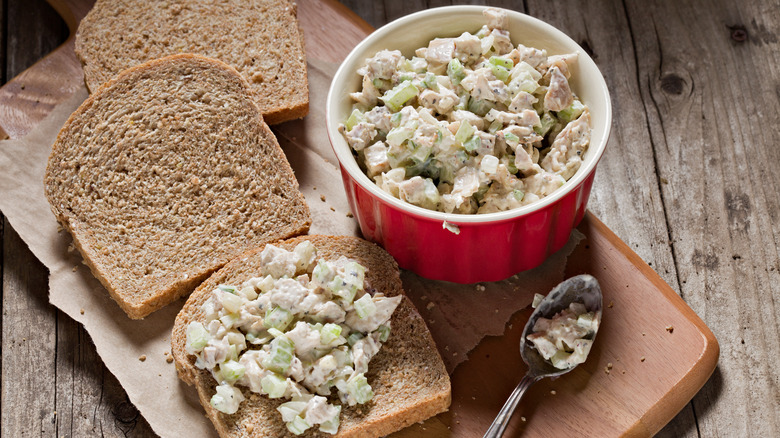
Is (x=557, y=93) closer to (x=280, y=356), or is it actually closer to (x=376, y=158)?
(x=376, y=158)

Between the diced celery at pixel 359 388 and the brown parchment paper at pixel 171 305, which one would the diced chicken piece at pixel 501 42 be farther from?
the diced celery at pixel 359 388

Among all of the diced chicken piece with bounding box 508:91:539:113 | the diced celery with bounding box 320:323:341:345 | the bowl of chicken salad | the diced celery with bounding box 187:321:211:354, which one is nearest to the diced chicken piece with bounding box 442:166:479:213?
the bowl of chicken salad

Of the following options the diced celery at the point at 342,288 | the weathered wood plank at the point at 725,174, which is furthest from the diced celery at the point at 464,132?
the weathered wood plank at the point at 725,174

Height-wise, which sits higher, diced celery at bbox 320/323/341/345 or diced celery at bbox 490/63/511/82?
diced celery at bbox 490/63/511/82

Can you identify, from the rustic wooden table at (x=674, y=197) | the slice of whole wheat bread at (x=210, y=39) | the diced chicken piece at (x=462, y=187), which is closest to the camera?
the diced chicken piece at (x=462, y=187)

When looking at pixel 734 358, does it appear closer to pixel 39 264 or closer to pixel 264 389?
pixel 264 389

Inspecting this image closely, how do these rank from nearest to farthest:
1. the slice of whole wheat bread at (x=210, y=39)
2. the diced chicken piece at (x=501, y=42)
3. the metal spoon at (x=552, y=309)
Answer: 1. the metal spoon at (x=552, y=309)
2. the diced chicken piece at (x=501, y=42)
3. the slice of whole wheat bread at (x=210, y=39)

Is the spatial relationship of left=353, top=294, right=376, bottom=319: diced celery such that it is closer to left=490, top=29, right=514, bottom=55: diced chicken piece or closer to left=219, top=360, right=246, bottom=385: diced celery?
left=219, top=360, right=246, bottom=385: diced celery
